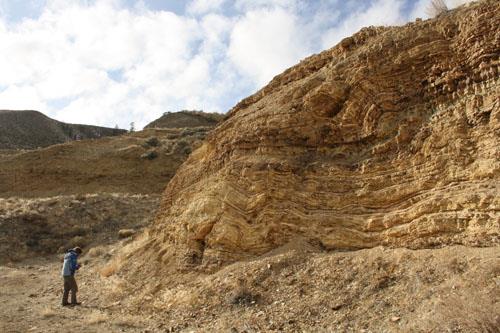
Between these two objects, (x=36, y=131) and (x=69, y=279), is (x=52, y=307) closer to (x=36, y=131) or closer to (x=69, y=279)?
(x=69, y=279)

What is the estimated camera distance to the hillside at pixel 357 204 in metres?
7.29

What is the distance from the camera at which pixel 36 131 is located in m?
65.0

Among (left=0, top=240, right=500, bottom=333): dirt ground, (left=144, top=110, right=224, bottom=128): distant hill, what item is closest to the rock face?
(left=0, top=240, right=500, bottom=333): dirt ground

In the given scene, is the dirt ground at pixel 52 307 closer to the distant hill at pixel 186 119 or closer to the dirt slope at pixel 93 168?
the dirt slope at pixel 93 168

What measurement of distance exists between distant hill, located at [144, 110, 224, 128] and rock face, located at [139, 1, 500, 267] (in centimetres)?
4771

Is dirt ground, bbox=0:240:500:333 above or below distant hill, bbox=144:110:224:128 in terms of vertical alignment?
below

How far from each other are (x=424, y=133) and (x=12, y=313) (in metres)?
9.83

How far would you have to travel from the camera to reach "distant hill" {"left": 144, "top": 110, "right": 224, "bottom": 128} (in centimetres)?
6072

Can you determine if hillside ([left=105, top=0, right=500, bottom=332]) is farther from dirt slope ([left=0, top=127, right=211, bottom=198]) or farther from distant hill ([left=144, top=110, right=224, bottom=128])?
distant hill ([left=144, top=110, right=224, bottom=128])

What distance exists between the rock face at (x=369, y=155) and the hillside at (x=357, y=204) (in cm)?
3

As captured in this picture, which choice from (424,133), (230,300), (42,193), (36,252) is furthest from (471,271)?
(42,193)

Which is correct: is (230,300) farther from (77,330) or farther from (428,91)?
(428,91)

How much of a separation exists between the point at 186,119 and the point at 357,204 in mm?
55050

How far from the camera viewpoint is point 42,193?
112 feet
